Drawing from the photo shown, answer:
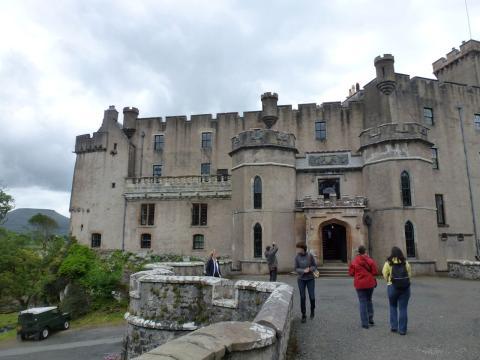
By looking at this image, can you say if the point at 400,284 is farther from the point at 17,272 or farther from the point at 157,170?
the point at 17,272

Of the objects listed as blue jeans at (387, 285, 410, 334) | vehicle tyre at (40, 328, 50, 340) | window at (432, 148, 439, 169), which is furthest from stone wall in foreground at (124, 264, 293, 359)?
window at (432, 148, 439, 169)

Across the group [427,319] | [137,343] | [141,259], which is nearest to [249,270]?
[141,259]

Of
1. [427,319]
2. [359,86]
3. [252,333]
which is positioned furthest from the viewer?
[359,86]

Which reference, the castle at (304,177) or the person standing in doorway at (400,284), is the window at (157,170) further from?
the person standing in doorway at (400,284)

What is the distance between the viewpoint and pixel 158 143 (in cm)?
3131

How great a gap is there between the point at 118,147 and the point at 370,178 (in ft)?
70.2

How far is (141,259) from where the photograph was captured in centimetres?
2416

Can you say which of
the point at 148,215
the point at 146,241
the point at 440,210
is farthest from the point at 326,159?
the point at 146,241

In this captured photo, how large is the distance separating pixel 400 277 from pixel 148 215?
23744mm

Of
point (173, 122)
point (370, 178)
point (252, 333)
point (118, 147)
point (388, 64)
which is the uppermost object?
point (388, 64)

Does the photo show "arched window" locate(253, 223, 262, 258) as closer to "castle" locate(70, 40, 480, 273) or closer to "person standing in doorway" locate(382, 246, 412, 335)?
"castle" locate(70, 40, 480, 273)

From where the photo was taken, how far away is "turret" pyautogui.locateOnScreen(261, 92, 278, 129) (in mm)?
28484

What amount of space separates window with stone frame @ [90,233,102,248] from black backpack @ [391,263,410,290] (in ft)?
87.4

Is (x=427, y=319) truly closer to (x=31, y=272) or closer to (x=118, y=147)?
(x=118, y=147)
